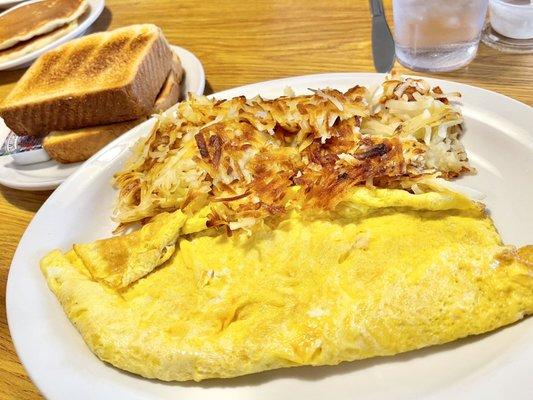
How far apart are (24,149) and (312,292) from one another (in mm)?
1700

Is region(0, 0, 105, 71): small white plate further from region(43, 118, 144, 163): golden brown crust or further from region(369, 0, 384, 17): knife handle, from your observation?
region(369, 0, 384, 17): knife handle

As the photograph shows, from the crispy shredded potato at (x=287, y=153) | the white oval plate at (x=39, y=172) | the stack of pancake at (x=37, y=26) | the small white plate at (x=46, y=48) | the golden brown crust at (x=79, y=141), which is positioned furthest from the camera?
the stack of pancake at (x=37, y=26)

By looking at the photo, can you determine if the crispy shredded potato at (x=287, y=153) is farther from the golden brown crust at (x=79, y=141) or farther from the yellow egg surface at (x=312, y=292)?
the golden brown crust at (x=79, y=141)

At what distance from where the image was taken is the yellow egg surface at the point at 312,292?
1.27 metres

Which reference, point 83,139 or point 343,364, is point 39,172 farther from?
point 343,364

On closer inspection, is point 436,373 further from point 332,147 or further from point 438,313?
point 332,147

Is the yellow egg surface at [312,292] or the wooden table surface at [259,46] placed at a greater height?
the yellow egg surface at [312,292]

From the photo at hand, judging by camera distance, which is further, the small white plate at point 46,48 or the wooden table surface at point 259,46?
the small white plate at point 46,48

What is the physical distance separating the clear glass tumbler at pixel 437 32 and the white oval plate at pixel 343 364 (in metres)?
0.49

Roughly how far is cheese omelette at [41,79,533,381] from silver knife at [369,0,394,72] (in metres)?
0.76

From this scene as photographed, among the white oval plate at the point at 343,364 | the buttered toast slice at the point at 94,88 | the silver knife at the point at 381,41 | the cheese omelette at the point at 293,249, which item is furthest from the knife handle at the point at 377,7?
the buttered toast slice at the point at 94,88

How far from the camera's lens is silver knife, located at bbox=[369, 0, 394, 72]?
2623mm

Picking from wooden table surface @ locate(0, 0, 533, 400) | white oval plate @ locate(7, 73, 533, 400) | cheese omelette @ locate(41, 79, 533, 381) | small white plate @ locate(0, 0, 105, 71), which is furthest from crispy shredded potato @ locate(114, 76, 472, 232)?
small white plate @ locate(0, 0, 105, 71)

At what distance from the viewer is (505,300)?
4.17 feet
